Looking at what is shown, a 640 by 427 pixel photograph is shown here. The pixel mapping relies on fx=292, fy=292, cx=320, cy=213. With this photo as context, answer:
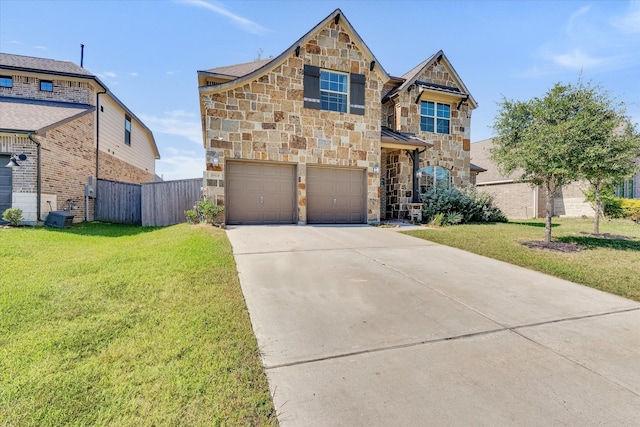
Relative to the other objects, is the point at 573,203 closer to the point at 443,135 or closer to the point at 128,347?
the point at 443,135

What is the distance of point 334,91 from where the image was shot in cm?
1177

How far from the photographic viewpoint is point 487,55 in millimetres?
9562

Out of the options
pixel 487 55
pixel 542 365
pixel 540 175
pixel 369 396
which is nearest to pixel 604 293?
pixel 542 365

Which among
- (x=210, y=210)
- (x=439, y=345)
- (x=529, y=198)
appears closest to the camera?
(x=439, y=345)

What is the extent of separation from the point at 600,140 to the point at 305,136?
8.58 meters

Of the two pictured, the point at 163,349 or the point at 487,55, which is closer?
the point at 163,349

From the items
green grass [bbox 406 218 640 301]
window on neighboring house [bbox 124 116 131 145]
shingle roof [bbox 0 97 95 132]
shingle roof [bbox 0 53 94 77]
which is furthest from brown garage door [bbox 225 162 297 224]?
window on neighboring house [bbox 124 116 131 145]

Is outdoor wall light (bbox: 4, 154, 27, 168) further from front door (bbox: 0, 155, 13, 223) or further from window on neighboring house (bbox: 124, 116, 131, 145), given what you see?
window on neighboring house (bbox: 124, 116, 131, 145)

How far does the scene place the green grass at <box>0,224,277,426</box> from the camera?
6.93 feet

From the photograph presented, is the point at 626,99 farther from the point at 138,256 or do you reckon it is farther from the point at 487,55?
the point at 138,256

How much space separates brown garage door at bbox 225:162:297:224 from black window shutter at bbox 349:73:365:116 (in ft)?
11.7

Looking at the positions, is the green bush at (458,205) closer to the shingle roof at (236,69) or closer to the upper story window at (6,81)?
the shingle roof at (236,69)

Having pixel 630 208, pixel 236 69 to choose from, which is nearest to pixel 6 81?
pixel 236 69

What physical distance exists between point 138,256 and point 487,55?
11.6m
